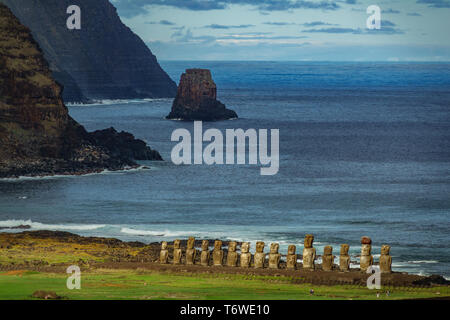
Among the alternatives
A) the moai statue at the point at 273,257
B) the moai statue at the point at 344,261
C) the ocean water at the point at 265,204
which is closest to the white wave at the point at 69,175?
the ocean water at the point at 265,204

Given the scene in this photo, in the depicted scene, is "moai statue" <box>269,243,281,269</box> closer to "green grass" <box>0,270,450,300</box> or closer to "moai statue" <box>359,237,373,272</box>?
"green grass" <box>0,270,450,300</box>

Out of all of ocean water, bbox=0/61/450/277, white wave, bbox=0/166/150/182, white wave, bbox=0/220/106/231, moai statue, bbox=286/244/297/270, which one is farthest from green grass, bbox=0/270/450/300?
white wave, bbox=0/166/150/182

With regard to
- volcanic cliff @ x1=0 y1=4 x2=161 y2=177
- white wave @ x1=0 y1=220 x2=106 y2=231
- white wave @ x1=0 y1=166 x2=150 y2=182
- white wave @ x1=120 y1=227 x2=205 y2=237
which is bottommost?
white wave @ x1=0 y1=166 x2=150 y2=182

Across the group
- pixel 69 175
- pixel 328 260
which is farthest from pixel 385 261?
pixel 69 175

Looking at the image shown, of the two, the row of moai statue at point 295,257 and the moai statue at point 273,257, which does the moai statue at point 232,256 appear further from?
the moai statue at point 273,257

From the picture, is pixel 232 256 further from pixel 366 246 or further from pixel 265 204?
pixel 265 204

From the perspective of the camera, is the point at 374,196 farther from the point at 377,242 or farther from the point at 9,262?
the point at 9,262
